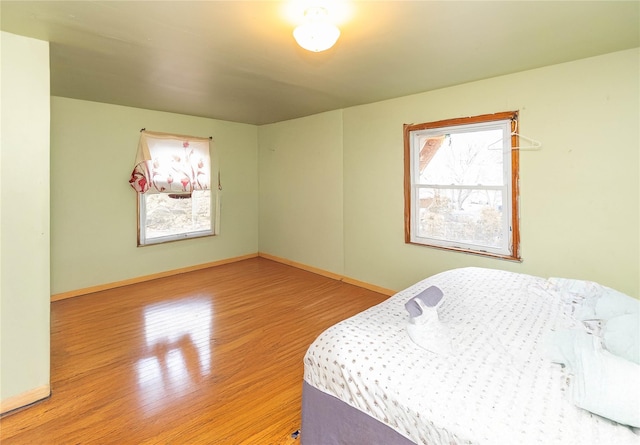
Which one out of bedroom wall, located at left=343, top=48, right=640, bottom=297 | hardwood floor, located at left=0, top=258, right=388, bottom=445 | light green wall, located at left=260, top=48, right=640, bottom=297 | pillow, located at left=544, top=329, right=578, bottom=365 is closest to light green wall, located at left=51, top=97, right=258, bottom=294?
hardwood floor, located at left=0, top=258, right=388, bottom=445

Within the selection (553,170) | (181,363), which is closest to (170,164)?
(181,363)

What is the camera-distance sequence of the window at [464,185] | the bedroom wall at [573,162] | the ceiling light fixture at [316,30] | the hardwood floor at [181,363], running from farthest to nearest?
the window at [464,185], the bedroom wall at [573,162], the hardwood floor at [181,363], the ceiling light fixture at [316,30]

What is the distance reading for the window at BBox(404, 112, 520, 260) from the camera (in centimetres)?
289

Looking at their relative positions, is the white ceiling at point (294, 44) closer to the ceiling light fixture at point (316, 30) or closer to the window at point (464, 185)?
the ceiling light fixture at point (316, 30)

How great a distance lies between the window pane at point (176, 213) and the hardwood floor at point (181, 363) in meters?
0.88

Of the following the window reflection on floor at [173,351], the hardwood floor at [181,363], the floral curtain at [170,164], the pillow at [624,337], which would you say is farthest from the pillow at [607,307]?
the floral curtain at [170,164]

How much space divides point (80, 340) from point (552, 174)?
4251mm

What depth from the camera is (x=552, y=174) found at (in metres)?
2.59

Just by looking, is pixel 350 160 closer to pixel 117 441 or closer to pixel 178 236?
→ pixel 178 236

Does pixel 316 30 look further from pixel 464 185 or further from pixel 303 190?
pixel 303 190

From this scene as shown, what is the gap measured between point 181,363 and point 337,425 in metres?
1.54

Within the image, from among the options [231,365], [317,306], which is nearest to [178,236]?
[317,306]

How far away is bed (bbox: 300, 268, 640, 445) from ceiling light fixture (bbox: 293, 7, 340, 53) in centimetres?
152

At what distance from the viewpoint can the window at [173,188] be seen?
13.9 feet
